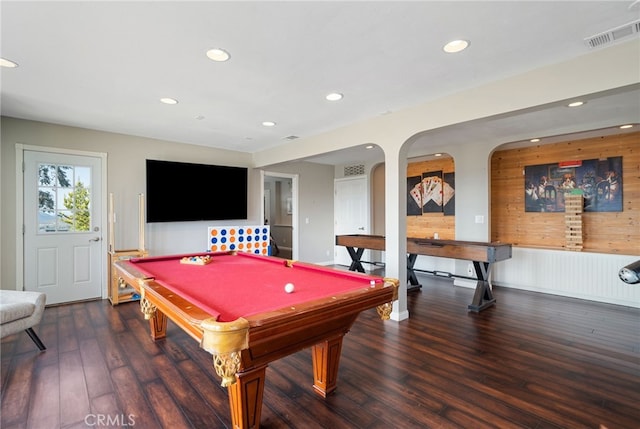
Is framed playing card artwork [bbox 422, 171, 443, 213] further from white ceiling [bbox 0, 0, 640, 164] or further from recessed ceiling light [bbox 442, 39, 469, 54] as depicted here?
recessed ceiling light [bbox 442, 39, 469, 54]

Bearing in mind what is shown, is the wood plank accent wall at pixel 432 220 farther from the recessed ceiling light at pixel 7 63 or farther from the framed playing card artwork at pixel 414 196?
the recessed ceiling light at pixel 7 63

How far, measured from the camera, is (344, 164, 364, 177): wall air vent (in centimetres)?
711

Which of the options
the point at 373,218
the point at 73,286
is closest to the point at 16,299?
the point at 73,286

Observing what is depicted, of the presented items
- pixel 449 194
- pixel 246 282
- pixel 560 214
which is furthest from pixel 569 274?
pixel 246 282

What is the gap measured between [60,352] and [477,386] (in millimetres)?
3529

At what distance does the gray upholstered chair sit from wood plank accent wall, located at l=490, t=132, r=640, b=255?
6275mm

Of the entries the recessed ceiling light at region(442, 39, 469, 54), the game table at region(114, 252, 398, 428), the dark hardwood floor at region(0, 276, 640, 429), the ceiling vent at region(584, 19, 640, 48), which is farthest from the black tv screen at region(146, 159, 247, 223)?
the ceiling vent at region(584, 19, 640, 48)

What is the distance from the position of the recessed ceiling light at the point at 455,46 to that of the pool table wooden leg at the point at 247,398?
2.43 m

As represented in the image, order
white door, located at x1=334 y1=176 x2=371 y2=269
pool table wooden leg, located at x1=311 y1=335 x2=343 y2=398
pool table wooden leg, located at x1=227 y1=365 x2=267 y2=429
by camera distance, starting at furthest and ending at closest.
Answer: white door, located at x1=334 y1=176 x2=371 y2=269 < pool table wooden leg, located at x1=311 y1=335 x2=343 y2=398 < pool table wooden leg, located at x1=227 y1=365 x2=267 y2=429

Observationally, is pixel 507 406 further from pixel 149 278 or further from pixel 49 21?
pixel 49 21

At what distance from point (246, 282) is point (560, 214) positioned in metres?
5.10

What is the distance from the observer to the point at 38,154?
→ 159 inches

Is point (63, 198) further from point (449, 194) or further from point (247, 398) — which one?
point (449, 194)

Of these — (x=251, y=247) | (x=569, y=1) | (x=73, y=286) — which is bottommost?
(x=73, y=286)
